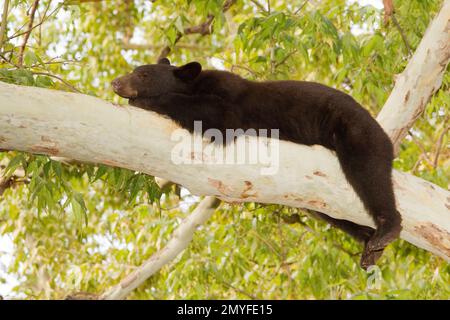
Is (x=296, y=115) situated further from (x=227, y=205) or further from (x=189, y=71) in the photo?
(x=227, y=205)

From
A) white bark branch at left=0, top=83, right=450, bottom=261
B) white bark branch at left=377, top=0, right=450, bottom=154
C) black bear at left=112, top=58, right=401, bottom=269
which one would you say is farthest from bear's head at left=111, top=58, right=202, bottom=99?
white bark branch at left=377, top=0, right=450, bottom=154

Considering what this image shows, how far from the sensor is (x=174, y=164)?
13.2 ft

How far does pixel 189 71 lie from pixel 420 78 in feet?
6.11

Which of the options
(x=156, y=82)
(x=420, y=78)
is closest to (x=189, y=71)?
(x=156, y=82)

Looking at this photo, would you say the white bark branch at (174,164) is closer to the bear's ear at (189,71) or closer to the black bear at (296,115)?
the black bear at (296,115)

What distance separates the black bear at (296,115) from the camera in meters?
4.42

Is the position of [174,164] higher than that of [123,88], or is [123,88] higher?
[123,88]

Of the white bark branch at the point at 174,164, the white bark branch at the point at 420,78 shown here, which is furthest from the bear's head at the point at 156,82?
the white bark branch at the point at 420,78

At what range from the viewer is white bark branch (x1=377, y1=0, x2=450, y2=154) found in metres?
4.98

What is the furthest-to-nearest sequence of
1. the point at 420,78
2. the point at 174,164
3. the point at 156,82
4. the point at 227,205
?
1. the point at 227,205
2. the point at 156,82
3. the point at 420,78
4. the point at 174,164

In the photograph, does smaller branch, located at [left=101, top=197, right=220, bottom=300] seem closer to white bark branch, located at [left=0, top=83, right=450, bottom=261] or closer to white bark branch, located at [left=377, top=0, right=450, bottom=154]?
white bark branch, located at [left=377, top=0, right=450, bottom=154]

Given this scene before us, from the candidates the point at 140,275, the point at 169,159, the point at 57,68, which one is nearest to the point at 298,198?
the point at 169,159

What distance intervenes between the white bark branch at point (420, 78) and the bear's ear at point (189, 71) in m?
1.58
